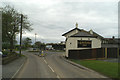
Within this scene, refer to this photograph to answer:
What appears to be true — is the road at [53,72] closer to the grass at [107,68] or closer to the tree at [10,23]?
the grass at [107,68]

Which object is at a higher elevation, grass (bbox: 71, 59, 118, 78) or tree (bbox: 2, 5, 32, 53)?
tree (bbox: 2, 5, 32, 53)

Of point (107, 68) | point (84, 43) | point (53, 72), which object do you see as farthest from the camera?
point (84, 43)

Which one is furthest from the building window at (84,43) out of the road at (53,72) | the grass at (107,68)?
the grass at (107,68)

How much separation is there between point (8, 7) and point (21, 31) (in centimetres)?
624

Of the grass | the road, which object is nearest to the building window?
the road

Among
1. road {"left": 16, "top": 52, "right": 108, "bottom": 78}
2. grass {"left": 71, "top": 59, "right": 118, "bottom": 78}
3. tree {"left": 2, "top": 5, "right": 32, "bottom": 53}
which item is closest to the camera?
road {"left": 16, "top": 52, "right": 108, "bottom": 78}

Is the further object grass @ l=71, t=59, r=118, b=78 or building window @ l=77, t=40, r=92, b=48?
building window @ l=77, t=40, r=92, b=48

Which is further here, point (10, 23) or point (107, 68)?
point (10, 23)

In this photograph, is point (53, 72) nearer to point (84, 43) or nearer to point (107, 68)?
point (107, 68)

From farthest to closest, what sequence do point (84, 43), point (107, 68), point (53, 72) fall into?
Result: point (84, 43), point (107, 68), point (53, 72)

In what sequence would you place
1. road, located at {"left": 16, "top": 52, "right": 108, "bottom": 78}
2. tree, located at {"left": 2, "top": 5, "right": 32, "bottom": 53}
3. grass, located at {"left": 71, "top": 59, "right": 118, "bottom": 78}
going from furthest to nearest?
tree, located at {"left": 2, "top": 5, "right": 32, "bottom": 53}
grass, located at {"left": 71, "top": 59, "right": 118, "bottom": 78}
road, located at {"left": 16, "top": 52, "right": 108, "bottom": 78}

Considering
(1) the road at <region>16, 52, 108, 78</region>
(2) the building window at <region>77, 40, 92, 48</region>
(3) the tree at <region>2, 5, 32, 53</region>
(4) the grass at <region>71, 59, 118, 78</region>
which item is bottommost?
(1) the road at <region>16, 52, 108, 78</region>

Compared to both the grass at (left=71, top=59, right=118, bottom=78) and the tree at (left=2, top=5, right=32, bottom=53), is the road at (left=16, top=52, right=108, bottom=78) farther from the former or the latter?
the tree at (left=2, top=5, right=32, bottom=53)

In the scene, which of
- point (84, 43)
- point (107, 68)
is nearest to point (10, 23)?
point (84, 43)
